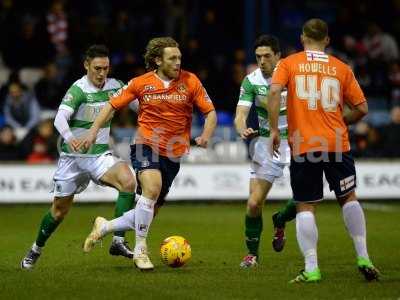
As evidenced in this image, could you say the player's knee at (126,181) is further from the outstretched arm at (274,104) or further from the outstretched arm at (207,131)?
the outstretched arm at (274,104)

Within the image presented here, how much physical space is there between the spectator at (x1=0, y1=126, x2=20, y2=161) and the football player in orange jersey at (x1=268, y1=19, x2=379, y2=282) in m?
10.5

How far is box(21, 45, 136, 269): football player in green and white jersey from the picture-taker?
11227 millimetres

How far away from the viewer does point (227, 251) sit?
12.6m

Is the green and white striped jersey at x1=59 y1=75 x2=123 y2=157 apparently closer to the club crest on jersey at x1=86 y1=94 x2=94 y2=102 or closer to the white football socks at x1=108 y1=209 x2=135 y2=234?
the club crest on jersey at x1=86 y1=94 x2=94 y2=102

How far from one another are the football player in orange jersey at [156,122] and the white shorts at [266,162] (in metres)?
0.98

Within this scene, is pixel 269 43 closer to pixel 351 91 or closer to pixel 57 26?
pixel 351 91

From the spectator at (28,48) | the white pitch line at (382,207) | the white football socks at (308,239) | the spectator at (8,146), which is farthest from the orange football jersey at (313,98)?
the spectator at (28,48)

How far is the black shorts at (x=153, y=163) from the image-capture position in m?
10.7

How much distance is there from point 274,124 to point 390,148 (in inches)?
435

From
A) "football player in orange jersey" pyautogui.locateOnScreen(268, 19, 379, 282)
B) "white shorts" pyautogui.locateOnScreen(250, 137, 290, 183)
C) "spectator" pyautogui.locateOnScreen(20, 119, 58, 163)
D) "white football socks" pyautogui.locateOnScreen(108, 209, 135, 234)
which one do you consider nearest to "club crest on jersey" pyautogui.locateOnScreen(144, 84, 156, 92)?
"white football socks" pyautogui.locateOnScreen(108, 209, 135, 234)

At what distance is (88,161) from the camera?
11.5 metres

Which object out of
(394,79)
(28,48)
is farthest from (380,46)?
(28,48)

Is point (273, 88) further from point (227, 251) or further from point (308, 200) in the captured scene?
point (227, 251)

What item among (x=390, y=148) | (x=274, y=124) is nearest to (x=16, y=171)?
(x=390, y=148)
